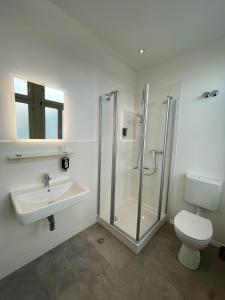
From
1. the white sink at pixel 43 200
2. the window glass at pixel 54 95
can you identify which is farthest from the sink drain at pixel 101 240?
the window glass at pixel 54 95

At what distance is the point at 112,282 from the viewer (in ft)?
4.45

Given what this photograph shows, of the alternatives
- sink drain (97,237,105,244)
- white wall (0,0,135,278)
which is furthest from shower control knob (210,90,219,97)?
sink drain (97,237,105,244)

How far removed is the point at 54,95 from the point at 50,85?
103 millimetres

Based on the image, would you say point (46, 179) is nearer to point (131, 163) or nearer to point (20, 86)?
point (20, 86)

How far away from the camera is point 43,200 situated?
1.47m

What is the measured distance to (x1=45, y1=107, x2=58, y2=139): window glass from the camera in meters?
1.50

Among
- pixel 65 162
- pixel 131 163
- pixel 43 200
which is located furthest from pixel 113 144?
pixel 43 200

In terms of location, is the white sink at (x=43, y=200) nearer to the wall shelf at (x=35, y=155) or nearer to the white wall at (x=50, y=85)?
the white wall at (x=50, y=85)

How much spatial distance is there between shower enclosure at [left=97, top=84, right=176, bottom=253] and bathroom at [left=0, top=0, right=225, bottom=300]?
2cm

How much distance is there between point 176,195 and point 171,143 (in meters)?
0.84

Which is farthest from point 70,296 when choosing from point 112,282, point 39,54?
point 39,54

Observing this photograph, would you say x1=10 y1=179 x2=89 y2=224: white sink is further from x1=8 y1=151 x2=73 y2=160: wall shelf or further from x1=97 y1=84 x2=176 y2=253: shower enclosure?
x1=97 y1=84 x2=176 y2=253: shower enclosure

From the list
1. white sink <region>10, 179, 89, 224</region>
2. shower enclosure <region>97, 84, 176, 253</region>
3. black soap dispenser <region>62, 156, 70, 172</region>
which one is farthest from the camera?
shower enclosure <region>97, 84, 176, 253</region>

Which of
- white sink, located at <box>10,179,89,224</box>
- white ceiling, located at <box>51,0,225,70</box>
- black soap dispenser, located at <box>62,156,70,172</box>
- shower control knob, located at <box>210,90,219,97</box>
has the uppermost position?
white ceiling, located at <box>51,0,225,70</box>
